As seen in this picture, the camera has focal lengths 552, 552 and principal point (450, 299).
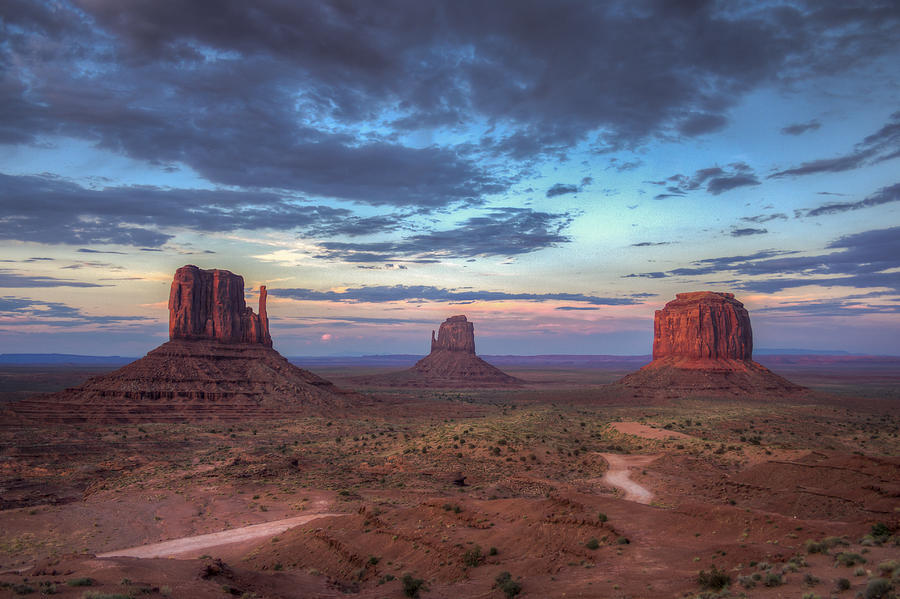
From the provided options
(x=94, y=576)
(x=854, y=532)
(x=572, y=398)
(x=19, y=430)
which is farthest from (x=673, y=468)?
(x=572, y=398)

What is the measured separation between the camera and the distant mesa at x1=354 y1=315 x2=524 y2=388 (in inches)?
6260

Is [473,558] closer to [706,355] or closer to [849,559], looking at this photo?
[849,559]

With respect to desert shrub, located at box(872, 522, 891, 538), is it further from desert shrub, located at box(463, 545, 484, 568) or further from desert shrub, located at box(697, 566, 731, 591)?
desert shrub, located at box(463, 545, 484, 568)

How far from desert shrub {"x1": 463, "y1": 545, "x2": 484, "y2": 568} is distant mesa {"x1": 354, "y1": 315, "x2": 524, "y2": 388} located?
440ft

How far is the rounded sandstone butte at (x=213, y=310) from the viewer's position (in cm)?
8706

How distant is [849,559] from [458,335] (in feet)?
564

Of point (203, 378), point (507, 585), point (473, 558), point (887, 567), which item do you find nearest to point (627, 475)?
point (473, 558)

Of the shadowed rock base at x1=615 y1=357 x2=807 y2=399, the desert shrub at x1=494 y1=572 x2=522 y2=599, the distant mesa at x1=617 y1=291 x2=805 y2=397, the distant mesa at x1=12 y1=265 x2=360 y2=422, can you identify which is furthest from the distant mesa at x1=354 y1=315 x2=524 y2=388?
the desert shrub at x1=494 y1=572 x2=522 y2=599

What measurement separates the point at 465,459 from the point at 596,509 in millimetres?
18379

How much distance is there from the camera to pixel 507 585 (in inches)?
589

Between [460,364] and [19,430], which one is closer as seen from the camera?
[19,430]

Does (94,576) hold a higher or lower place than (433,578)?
higher

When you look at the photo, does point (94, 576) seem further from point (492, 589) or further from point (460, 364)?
point (460, 364)

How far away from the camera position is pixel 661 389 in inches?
4028
